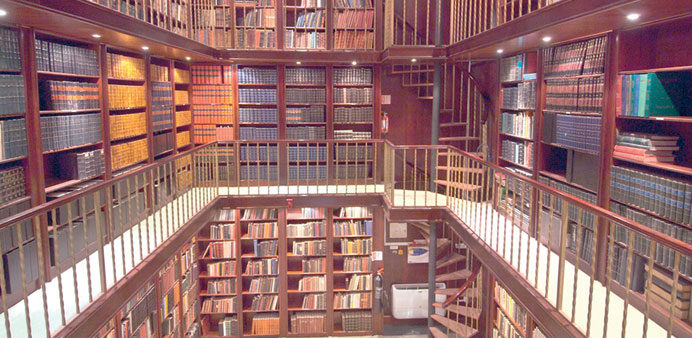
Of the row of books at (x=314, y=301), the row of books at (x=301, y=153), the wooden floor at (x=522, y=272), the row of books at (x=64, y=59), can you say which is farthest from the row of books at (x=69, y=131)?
the row of books at (x=314, y=301)

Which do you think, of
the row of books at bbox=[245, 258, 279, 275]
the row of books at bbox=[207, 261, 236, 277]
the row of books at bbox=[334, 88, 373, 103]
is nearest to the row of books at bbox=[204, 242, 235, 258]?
the row of books at bbox=[207, 261, 236, 277]

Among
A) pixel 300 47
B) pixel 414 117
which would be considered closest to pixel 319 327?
pixel 414 117

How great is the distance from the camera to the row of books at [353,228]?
7723 millimetres

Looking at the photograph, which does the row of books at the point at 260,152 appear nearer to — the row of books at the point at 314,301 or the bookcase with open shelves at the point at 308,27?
the bookcase with open shelves at the point at 308,27

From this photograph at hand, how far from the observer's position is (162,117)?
20.8 feet

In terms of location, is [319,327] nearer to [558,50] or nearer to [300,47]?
[300,47]

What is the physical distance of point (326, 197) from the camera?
685cm

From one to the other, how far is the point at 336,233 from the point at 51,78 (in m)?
4.41

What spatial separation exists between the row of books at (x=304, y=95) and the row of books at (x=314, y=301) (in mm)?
2923

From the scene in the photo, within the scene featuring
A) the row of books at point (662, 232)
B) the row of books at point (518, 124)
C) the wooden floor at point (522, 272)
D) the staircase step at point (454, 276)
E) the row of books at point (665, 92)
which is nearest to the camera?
the wooden floor at point (522, 272)

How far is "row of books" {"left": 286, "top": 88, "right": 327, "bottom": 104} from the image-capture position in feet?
24.8

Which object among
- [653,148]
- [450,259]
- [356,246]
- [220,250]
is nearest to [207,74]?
[220,250]

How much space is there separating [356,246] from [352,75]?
2552mm

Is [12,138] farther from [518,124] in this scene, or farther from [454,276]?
[454,276]
